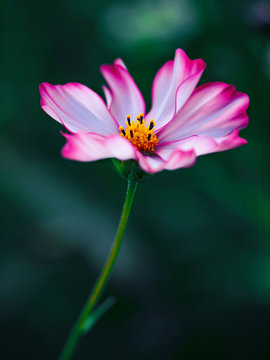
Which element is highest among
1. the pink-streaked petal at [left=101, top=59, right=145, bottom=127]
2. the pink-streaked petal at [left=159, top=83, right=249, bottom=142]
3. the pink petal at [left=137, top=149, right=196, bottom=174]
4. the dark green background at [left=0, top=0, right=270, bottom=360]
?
the pink-streaked petal at [left=101, top=59, right=145, bottom=127]

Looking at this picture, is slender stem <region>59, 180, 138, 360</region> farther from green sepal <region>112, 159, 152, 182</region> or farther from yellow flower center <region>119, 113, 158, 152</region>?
yellow flower center <region>119, 113, 158, 152</region>

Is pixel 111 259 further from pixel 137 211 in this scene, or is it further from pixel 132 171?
pixel 137 211

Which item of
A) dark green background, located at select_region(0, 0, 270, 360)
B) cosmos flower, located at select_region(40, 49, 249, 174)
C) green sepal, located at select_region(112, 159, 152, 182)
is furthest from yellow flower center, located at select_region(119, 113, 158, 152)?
dark green background, located at select_region(0, 0, 270, 360)

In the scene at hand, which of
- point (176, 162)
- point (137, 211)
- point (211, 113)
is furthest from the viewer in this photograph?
point (137, 211)

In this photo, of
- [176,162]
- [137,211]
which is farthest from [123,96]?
[137,211]

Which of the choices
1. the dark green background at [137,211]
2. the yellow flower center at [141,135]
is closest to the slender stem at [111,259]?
the yellow flower center at [141,135]

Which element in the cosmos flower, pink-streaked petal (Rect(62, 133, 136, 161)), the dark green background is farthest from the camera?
the dark green background
